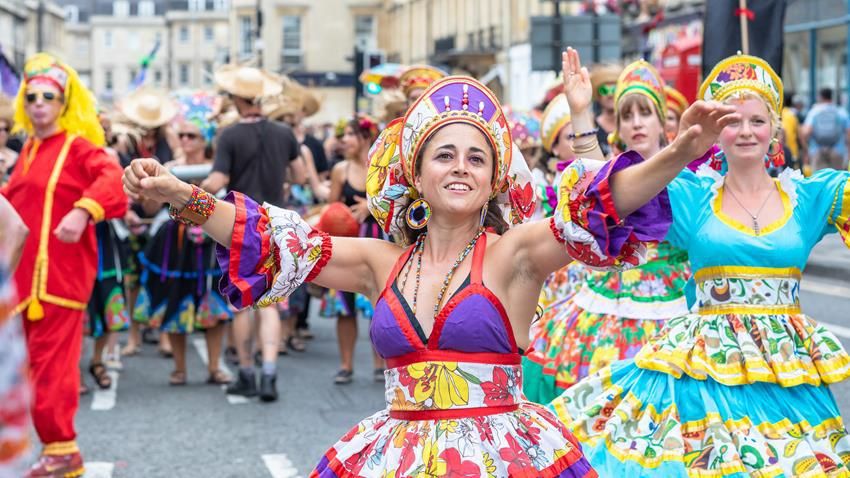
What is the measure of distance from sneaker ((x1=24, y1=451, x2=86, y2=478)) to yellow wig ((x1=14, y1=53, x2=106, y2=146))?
165 cm

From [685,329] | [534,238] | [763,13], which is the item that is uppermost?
[763,13]

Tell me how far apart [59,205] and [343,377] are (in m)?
3.13

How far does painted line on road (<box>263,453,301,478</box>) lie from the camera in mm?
6777

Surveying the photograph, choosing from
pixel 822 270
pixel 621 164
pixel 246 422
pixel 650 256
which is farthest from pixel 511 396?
pixel 822 270

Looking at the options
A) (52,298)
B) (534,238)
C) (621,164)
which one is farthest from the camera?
(52,298)

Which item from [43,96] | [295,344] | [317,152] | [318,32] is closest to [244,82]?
[43,96]

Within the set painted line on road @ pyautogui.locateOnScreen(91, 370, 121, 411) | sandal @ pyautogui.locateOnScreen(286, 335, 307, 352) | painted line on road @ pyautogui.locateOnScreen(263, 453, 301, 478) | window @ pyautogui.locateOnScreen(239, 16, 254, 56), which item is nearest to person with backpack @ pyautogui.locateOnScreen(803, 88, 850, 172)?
sandal @ pyautogui.locateOnScreen(286, 335, 307, 352)

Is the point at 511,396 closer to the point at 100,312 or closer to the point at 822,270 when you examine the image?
the point at 100,312

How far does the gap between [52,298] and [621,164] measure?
4245 mm

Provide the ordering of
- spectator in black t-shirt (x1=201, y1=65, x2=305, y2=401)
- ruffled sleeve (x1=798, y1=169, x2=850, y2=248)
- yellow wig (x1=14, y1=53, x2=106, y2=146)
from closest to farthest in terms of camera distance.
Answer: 1. ruffled sleeve (x1=798, y1=169, x2=850, y2=248)
2. yellow wig (x1=14, y1=53, x2=106, y2=146)
3. spectator in black t-shirt (x1=201, y1=65, x2=305, y2=401)

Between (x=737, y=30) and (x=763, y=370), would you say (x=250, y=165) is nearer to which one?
(x=737, y=30)

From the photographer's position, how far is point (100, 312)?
30.5 ft

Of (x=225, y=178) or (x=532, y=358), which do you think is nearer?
(x=532, y=358)

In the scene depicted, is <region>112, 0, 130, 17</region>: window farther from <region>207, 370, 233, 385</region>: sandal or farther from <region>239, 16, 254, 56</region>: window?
<region>207, 370, 233, 385</region>: sandal
